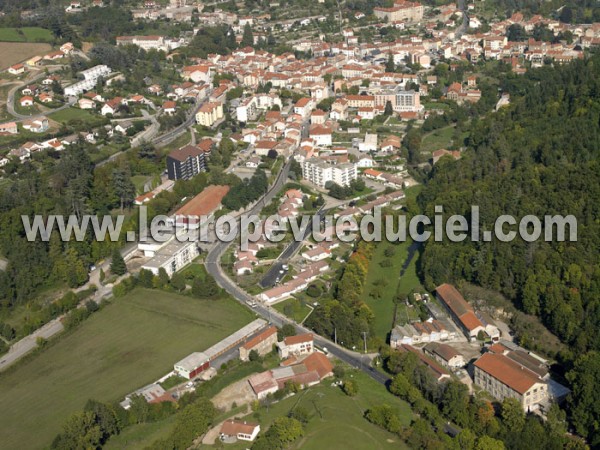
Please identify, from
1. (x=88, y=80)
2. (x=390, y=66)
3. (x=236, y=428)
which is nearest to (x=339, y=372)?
(x=236, y=428)

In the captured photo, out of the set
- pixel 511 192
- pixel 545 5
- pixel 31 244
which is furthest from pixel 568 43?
pixel 31 244

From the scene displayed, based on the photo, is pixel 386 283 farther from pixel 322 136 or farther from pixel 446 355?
pixel 322 136

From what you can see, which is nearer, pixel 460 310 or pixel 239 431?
pixel 239 431

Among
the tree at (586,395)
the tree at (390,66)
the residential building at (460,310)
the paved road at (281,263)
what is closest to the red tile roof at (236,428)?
the residential building at (460,310)

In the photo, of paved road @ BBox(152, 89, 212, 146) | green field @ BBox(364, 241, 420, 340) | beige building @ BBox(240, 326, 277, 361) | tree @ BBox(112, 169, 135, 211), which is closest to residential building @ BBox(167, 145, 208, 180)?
tree @ BBox(112, 169, 135, 211)

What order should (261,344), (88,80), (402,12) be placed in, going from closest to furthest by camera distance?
(261,344), (88,80), (402,12)

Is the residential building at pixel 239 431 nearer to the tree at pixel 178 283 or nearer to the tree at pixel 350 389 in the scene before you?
the tree at pixel 350 389
